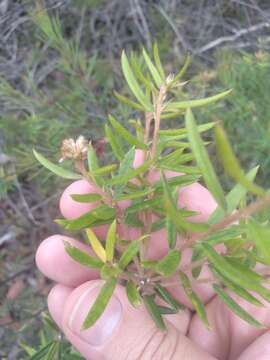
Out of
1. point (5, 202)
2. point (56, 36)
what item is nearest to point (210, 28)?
point (56, 36)

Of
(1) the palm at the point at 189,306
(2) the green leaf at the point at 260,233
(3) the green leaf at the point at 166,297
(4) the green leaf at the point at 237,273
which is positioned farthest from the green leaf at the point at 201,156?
(1) the palm at the point at 189,306

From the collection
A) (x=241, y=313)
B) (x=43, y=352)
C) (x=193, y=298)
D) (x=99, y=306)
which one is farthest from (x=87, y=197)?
(x=43, y=352)

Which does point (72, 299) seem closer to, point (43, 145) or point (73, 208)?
point (73, 208)

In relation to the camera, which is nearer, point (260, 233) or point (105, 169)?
point (260, 233)

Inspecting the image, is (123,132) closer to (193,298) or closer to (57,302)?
(193,298)

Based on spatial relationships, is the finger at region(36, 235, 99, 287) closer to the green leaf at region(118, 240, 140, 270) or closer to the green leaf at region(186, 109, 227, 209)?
the green leaf at region(118, 240, 140, 270)

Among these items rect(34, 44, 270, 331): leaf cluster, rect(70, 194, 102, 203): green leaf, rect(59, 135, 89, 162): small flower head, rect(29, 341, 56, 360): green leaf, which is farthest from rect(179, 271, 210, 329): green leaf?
rect(29, 341, 56, 360): green leaf
